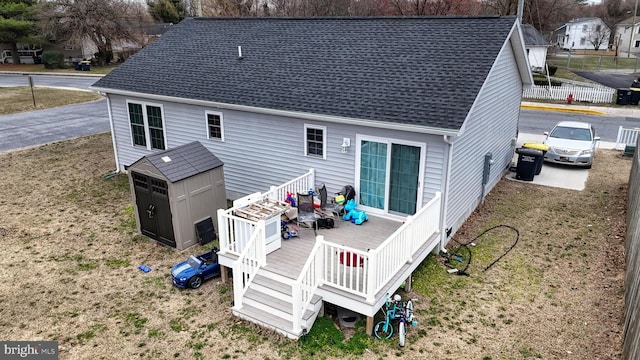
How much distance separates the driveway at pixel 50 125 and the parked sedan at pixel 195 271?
14.2 metres

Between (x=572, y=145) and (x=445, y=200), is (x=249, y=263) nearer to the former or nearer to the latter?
(x=445, y=200)

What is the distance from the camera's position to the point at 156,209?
33.3 feet

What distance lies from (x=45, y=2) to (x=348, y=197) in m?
49.4

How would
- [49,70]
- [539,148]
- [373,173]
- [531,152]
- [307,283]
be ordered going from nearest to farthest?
[307,283] < [373,173] < [531,152] < [539,148] < [49,70]

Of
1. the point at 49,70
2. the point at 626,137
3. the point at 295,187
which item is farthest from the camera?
the point at 49,70

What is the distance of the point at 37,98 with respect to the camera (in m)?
30.2

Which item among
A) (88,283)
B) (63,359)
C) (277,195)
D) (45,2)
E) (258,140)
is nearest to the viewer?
(63,359)

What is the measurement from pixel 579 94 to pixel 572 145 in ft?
47.6

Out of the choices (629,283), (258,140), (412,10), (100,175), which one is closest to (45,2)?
(412,10)

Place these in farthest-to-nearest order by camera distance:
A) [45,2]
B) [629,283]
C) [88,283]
A: [45,2]
[88,283]
[629,283]

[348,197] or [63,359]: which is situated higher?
[348,197]

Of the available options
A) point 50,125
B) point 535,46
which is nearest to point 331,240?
point 50,125

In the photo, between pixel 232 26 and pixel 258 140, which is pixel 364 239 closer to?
pixel 258 140

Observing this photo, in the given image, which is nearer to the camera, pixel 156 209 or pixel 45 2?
pixel 156 209
